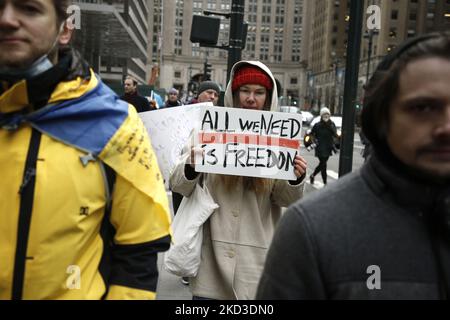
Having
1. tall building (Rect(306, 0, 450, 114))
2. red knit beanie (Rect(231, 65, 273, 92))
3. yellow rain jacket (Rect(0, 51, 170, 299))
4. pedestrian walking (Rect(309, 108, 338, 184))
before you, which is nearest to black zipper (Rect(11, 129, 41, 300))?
yellow rain jacket (Rect(0, 51, 170, 299))

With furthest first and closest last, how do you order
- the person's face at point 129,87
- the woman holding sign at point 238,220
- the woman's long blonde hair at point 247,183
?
the person's face at point 129,87 < the woman's long blonde hair at point 247,183 < the woman holding sign at point 238,220

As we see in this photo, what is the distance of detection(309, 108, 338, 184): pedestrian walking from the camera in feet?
45.9

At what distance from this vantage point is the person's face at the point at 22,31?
2006 mm

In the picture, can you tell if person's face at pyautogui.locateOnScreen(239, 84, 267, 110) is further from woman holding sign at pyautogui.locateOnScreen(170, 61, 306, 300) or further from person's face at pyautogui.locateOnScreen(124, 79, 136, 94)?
person's face at pyautogui.locateOnScreen(124, 79, 136, 94)

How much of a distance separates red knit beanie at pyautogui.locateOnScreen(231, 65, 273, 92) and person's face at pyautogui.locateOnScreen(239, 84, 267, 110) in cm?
5

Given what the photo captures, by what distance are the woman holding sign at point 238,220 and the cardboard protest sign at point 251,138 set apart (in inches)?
4.2

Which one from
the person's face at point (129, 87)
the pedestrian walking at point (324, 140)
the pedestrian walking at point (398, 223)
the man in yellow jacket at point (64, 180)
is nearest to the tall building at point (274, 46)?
the pedestrian walking at point (324, 140)

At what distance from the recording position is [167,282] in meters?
6.05

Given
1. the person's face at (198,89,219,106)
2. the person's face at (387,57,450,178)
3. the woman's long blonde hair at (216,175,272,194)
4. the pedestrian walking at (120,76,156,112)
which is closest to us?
the person's face at (387,57,450,178)

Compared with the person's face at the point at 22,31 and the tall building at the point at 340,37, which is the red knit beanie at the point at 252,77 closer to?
the person's face at the point at 22,31

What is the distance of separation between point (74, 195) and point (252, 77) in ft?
6.59

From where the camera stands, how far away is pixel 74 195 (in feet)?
6.53

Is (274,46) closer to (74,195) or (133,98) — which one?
(133,98)

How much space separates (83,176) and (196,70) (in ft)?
478
